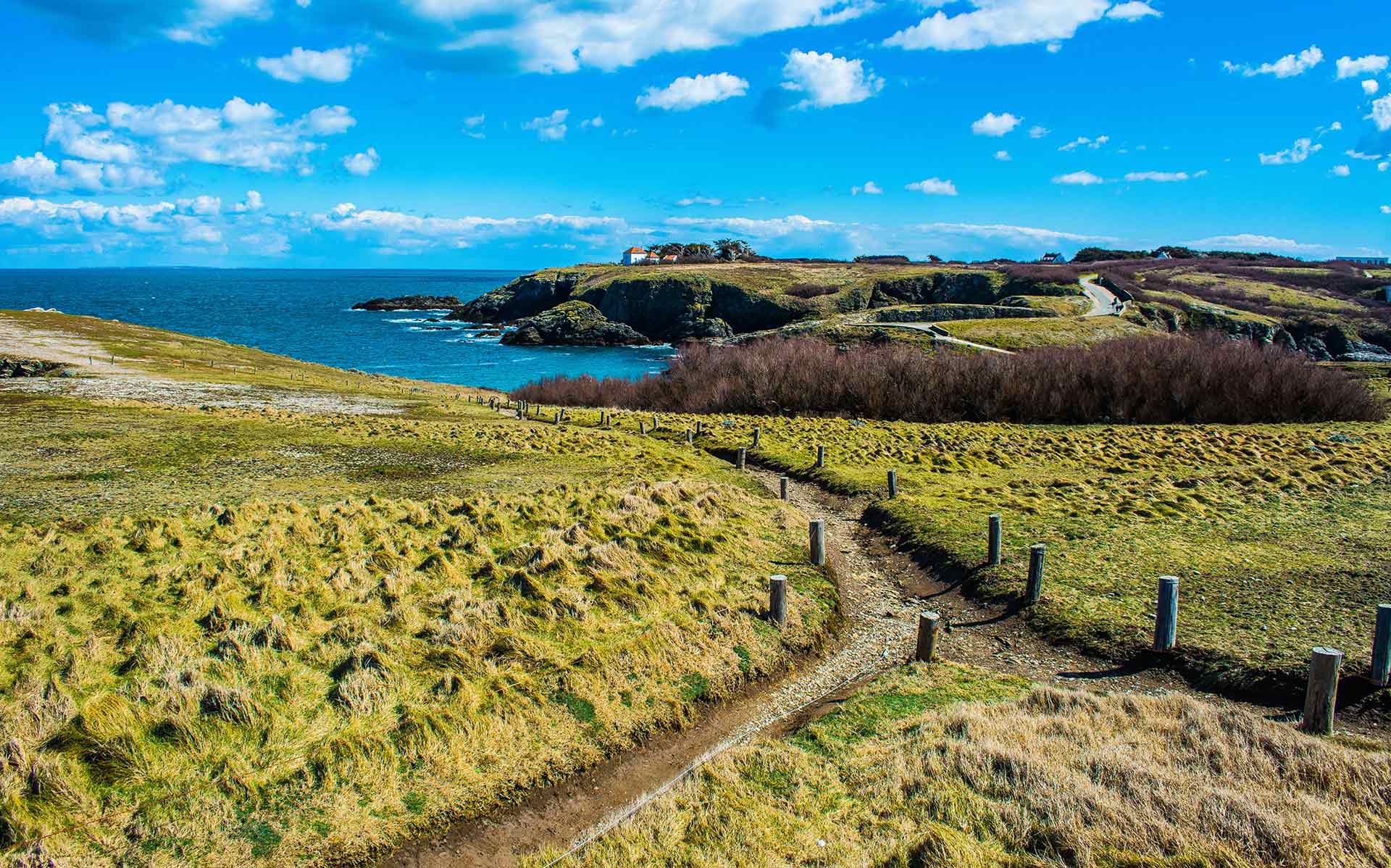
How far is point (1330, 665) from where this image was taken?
36.1 feet

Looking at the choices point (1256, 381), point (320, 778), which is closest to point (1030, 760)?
point (320, 778)

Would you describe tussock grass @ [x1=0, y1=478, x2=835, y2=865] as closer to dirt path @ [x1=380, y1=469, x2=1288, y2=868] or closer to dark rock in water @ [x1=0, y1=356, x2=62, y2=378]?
dirt path @ [x1=380, y1=469, x2=1288, y2=868]

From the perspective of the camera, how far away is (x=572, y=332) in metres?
128

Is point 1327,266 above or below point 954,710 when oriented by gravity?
above

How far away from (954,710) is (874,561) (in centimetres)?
928

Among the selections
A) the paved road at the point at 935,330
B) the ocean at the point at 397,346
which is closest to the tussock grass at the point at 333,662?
the paved road at the point at 935,330

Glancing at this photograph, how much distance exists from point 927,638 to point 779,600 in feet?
10.5

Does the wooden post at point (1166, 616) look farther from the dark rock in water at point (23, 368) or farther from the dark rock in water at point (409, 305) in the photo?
the dark rock in water at point (409, 305)

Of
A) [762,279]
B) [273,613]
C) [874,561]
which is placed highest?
[762,279]

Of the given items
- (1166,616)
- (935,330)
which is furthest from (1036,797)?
(935,330)

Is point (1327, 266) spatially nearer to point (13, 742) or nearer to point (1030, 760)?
point (1030, 760)

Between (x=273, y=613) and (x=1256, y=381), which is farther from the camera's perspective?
(x=1256, y=381)

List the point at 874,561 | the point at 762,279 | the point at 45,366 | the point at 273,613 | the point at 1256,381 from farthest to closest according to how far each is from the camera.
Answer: the point at 762,279, the point at 45,366, the point at 1256,381, the point at 874,561, the point at 273,613

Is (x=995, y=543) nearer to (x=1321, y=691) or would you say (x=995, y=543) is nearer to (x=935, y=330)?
(x=1321, y=691)
